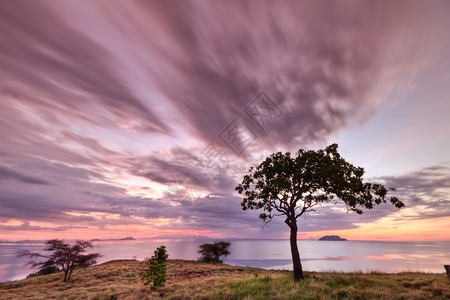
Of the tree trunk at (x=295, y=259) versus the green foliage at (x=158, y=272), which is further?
the green foliage at (x=158, y=272)

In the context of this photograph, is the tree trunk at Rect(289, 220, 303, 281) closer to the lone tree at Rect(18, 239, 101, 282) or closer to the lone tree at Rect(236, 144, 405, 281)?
the lone tree at Rect(236, 144, 405, 281)

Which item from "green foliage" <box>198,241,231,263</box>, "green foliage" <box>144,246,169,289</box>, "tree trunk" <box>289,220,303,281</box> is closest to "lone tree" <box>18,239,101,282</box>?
"green foliage" <box>144,246,169,289</box>

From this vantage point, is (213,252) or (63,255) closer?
(63,255)

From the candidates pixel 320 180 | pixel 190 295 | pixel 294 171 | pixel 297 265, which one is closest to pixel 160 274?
pixel 190 295

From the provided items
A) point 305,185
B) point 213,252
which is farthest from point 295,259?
point 213,252

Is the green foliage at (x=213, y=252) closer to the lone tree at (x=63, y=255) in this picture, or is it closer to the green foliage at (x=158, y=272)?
the lone tree at (x=63, y=255)

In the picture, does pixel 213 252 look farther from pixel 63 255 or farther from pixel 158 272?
pixel 158 272

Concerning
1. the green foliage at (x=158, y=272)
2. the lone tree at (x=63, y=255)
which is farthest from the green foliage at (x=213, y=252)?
the green foliage at (x=158, y=272)

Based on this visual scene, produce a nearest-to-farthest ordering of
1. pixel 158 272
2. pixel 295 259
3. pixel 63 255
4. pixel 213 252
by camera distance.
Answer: pixel 295 259 → pixel 158 272 → pixel 63 255 → pixel 213 252

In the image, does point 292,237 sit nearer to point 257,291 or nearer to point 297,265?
point 297,265

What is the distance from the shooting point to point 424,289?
47.6ft

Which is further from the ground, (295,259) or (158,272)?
(295,259)

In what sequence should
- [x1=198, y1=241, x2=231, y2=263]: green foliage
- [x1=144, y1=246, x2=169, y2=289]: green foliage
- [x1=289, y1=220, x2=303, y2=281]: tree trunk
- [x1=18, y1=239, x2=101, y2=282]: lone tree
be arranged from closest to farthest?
1. [x1=289, y1=220, x2=303, y2=281]: tree trunk
2. [x1=144, y1=246, x2=169, y2=289]: green foliage
3. [x1=18, y1=239, x2=101, y2=282]: lone tree
4. [x1=198, y1=241, x2=231, y2=263]: green foliage

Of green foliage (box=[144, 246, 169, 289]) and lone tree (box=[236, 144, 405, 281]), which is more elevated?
lone tree (box=[236, 144, 405, 281])
